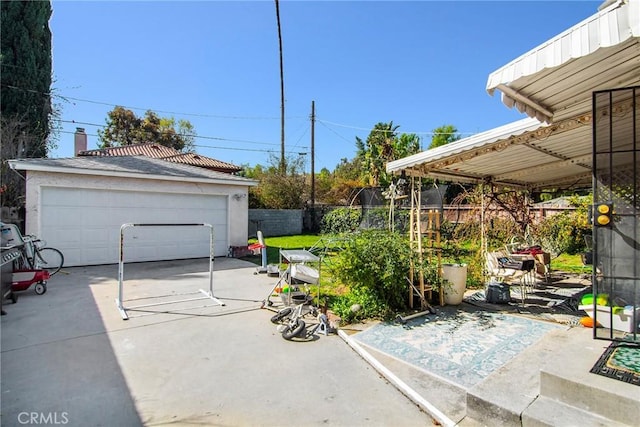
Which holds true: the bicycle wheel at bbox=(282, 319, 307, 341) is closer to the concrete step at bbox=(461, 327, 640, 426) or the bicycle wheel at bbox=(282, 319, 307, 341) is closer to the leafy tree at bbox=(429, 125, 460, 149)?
the concrete step at bbox=(461, 327, 640, 426)

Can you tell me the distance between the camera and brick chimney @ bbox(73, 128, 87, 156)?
55.3ft

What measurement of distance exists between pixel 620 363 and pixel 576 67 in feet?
7.69

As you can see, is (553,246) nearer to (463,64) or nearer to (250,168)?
(463,64)

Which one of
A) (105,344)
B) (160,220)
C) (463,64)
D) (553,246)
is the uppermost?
(463,64)

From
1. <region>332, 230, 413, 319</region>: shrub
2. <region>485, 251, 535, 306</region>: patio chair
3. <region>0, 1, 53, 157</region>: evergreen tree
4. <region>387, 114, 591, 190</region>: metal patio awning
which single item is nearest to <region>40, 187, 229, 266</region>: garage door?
<region>0, 1, 53, 157</region>: evergreen tree

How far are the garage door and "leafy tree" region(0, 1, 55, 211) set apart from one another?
652cm

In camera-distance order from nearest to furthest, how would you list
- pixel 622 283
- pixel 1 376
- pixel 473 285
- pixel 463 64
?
pixel 622 283 < pixel 1 376 < pixel 473 285 < pixel 463 64

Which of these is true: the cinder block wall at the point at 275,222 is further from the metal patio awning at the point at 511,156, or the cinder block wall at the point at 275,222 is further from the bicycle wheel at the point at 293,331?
the bicycle wheel at the point at 293,331

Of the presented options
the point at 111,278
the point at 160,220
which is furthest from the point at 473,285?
the point at 160,220

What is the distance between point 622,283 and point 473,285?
15.1 ft

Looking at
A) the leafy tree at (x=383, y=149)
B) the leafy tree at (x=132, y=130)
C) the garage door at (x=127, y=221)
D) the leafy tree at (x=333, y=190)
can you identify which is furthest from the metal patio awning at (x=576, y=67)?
the leafy tree at (x=132, y=130)

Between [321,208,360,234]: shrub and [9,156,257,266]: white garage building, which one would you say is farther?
[321,208,360,234]: shrub

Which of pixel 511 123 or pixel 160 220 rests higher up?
pixel 511 123

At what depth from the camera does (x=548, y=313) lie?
4.98 metres
